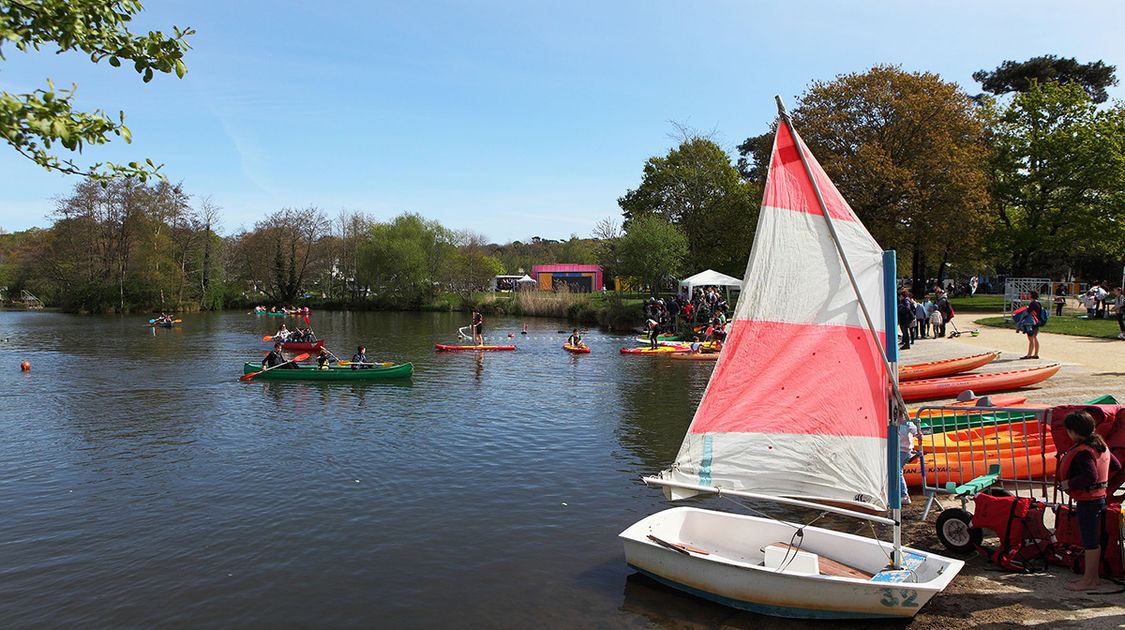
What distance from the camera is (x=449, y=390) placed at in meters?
24.9

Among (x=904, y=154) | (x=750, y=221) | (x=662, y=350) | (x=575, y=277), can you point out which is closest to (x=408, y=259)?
(x=575, y=277)

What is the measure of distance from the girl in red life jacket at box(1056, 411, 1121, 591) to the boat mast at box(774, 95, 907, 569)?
157 centimetres

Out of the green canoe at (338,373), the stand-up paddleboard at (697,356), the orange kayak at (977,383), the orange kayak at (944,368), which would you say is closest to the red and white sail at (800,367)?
the orange kayak at (977,383)

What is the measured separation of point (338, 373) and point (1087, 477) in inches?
958

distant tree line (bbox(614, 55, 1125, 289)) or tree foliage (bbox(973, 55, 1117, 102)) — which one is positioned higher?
tree foliage (bbox(973, 55, 1117, 102))

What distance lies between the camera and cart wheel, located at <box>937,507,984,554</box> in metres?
8.41

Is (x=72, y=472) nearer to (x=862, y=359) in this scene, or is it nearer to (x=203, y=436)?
(x=203, y=436)

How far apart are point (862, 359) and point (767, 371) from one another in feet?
3.33

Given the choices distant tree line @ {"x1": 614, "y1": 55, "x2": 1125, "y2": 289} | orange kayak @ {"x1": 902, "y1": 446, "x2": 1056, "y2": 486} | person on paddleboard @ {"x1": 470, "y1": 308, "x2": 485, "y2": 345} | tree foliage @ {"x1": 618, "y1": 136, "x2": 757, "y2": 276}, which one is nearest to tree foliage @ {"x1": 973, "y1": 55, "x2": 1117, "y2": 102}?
distant tree line @ {"x1": 614, "y1": 55, "x2": 1125, "y2": 289}

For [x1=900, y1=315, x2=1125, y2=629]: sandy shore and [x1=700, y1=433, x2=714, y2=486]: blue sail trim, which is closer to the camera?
[x1=900, y1=315, x2=1125, y2=629]: sandy shore

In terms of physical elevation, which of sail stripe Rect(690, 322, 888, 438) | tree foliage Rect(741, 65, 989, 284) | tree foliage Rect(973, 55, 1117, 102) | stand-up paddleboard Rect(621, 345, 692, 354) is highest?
tree foliage Rect(973, 55, 1117, 102)

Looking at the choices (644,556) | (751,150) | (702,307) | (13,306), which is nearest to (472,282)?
(751,150)

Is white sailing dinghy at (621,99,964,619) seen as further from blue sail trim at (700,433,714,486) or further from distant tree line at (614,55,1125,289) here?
distant tree line at (614,55,1125,289)

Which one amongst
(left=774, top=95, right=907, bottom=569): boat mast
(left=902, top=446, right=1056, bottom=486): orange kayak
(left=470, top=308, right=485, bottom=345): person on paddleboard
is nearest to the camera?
(left=774, top=95, right=907, bottom=569): boat mast
